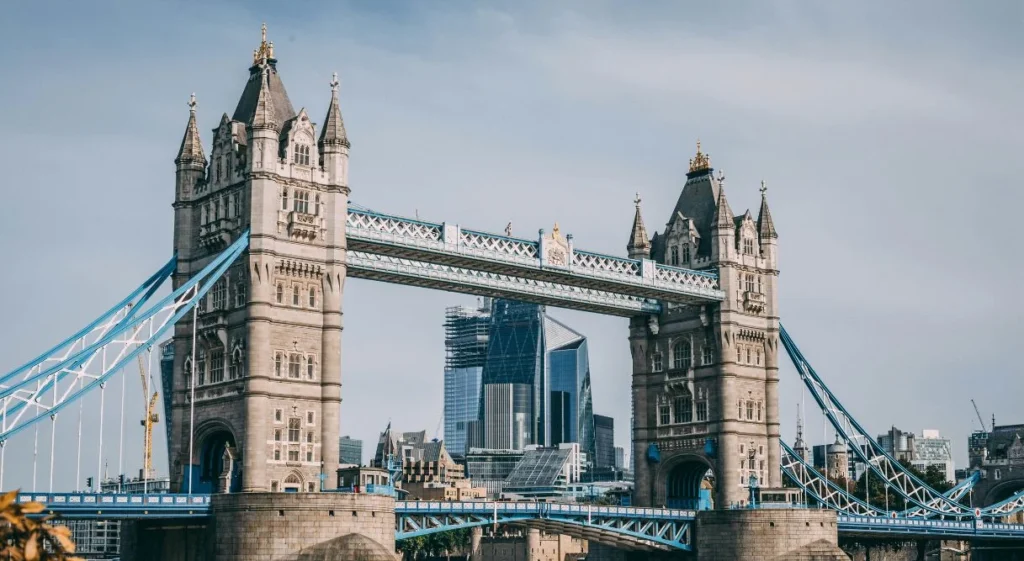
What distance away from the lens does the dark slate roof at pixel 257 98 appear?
78.2m

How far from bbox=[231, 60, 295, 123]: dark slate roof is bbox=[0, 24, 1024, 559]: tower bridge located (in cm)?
13

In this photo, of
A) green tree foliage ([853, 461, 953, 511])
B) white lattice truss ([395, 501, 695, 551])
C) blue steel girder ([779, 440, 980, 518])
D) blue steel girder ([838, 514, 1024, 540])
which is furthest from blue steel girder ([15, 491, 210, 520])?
green tree foliage ([853, 461, 953, 511])

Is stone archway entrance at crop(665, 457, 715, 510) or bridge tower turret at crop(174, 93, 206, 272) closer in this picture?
bridge tower turret at crop(174, 93, 206, 272)

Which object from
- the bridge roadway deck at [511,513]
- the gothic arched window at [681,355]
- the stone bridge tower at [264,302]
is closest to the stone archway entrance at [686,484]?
the bridge roadway deck at [511,513]

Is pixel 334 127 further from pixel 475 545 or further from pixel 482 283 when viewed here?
pixel 475 545

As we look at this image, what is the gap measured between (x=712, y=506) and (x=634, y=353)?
12.4 m

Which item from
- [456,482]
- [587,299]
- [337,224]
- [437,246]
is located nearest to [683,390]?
[587,299]

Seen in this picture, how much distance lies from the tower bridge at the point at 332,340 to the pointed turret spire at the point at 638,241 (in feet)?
4.54

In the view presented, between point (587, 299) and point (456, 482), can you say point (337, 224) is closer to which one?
point (587, 299)

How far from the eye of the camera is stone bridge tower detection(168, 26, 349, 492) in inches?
2911

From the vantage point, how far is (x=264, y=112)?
75625 millimetres

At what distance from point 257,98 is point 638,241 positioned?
1400 inches

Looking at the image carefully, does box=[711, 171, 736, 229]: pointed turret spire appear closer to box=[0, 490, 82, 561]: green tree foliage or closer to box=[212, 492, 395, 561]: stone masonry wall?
box=[212, 492, 395, 561]: stone masonry wall

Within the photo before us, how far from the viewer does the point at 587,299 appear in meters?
93.8
